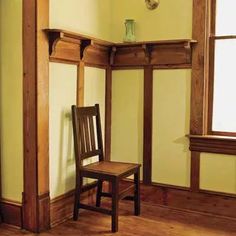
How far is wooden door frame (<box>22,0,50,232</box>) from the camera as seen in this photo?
2887 millimetres

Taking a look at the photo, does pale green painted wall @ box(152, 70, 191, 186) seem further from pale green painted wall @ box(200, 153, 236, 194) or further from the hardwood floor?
the hardwood floor

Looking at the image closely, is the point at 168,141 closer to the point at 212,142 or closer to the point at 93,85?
the point at 212,142

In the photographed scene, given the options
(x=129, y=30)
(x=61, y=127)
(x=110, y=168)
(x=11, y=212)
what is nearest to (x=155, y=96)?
(x=129, y=30)

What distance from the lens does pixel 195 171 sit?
357 centimetres

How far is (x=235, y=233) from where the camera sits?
3.02m

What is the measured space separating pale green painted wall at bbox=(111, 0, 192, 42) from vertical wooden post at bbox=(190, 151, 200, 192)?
3.77ft

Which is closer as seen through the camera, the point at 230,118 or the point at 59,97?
the point at 59,97

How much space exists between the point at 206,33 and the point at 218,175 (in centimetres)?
133

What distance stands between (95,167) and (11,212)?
2.61 feet

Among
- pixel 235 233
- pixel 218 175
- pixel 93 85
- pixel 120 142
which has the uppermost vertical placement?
pixel 93 85

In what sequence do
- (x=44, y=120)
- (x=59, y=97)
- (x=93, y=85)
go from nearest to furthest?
(x=44, y=120)
(x=59, y=97)
(x=93, y=85)

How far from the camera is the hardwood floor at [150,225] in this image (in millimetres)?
3020

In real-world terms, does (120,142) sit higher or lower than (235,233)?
higher

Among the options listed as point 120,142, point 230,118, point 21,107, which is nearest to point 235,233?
point 230,118
